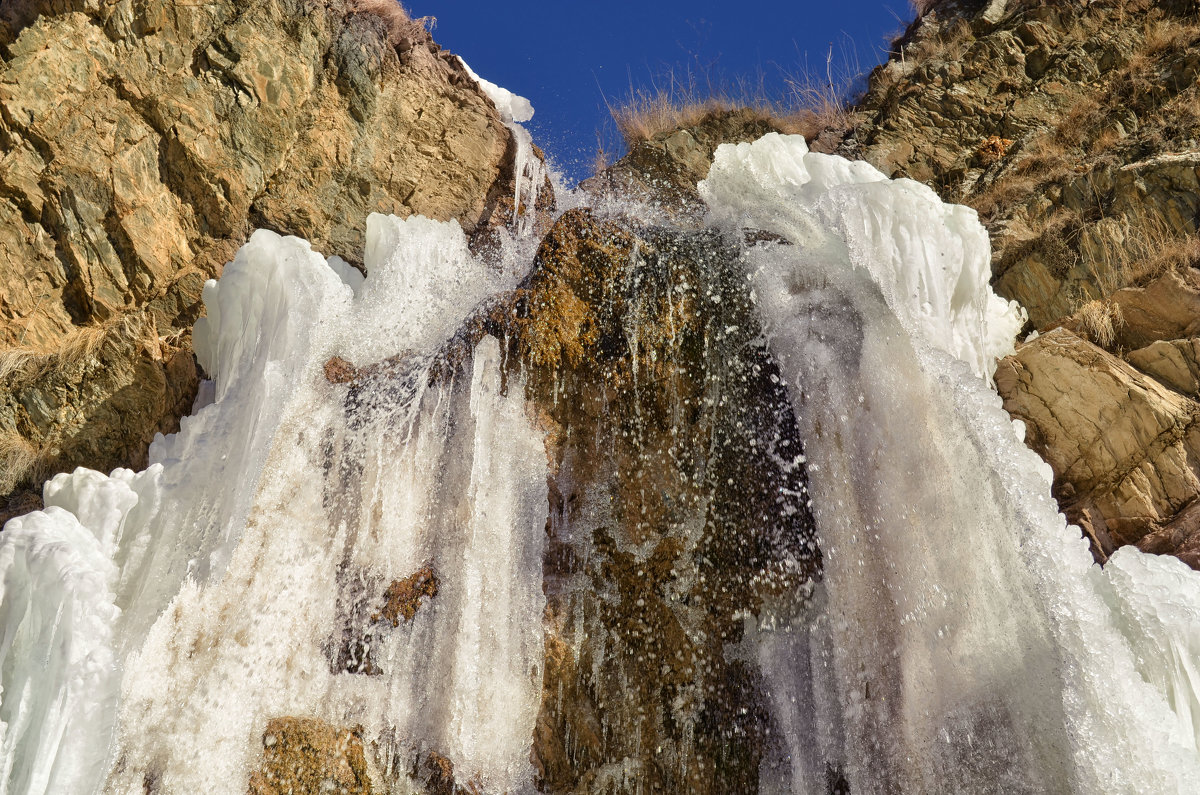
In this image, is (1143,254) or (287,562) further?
(1143,254)

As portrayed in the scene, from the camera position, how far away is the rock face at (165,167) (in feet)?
16.9

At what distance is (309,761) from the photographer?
3.92m

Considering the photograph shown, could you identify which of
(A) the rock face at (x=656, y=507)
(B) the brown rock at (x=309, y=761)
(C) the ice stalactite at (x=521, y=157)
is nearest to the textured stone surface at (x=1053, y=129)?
(A) the rock face at (x=656, y=507)

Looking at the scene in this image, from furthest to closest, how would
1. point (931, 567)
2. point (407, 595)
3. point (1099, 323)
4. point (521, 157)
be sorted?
point (521, 157) < point (1099, 323) < point (407, 595) < point (931, 567)

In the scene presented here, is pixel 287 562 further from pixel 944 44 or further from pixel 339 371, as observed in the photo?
pixel 944 44

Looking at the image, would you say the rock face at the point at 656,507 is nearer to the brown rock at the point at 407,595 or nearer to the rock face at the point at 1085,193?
the brown rock at the point at 407,595

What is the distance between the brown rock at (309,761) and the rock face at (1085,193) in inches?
157

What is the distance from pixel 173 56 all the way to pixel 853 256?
5.13 metres

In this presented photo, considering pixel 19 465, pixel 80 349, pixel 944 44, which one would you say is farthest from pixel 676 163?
pixel 19 465

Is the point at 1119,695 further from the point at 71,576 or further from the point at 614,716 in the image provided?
the point at 71,576

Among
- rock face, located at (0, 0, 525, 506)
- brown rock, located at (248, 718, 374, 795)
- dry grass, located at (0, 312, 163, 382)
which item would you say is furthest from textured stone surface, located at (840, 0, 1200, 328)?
dry grass, located at (0, 312, 163, 382)

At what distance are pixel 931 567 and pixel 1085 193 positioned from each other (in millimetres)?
3991

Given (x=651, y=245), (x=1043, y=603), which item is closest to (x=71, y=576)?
(x=651, y=245)

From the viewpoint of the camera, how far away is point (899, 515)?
4.30 m
